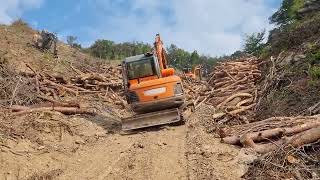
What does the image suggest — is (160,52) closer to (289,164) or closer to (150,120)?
(150,120)

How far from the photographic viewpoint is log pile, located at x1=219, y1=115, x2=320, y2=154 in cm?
871

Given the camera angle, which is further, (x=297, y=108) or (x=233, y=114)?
(x=233, y=114)

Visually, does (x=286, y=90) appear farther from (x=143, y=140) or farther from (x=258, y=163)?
(x=258, y=163)

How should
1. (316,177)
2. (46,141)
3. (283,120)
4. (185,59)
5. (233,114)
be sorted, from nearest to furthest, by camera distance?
(316,177) → (283,120) → (46,141) → (233,114) → (185,59)

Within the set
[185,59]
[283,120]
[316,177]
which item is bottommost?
[316,177]

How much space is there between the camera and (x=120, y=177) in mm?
8891

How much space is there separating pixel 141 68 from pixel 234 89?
5.25m

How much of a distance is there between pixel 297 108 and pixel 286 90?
2.26 metres

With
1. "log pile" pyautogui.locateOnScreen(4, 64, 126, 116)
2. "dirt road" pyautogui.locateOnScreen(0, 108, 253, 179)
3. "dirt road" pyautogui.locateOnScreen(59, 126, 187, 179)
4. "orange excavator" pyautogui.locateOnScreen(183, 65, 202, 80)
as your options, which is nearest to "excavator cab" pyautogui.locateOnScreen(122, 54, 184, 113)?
"dirt road" pyautogui.locateOnScreen(59, 126, 187, 179)

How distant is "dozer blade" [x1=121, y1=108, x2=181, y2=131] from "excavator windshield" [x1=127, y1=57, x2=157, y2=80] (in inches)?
68.2

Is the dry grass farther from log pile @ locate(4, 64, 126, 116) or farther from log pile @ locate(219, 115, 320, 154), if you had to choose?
log pile @ locate(4, 64, 126, 116)

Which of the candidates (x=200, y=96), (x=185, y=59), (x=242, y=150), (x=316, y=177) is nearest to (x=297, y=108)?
(x=242, y=150)

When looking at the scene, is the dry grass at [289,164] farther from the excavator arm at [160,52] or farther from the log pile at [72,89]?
the log pile at [72,89]

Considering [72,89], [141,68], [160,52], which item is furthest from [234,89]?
[72,89]
